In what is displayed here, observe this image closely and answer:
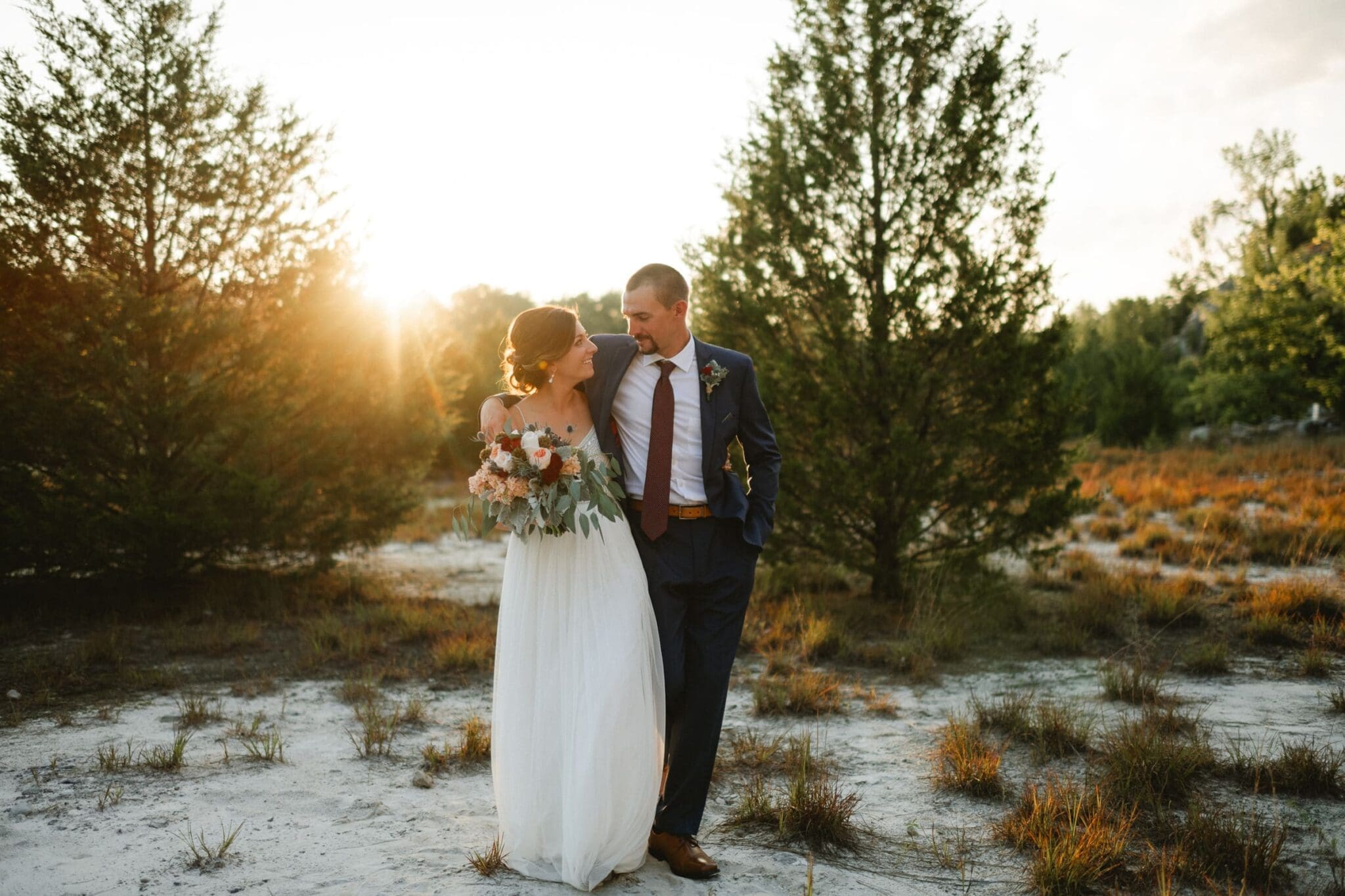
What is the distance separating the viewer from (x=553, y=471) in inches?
137

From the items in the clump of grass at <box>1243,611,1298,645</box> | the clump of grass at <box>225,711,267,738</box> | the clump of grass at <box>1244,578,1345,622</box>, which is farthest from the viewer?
the clump of grass at <box>1244,578,1345,622</box>

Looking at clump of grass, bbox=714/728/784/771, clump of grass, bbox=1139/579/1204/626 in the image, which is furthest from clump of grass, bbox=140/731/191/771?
clump of grass, bbox=1139/579/1204/626

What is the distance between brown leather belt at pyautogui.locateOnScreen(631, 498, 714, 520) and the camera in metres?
3.79

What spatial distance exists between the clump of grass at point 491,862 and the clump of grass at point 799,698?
272 centimetres

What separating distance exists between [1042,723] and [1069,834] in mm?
1719

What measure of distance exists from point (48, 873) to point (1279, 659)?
8.21 meters

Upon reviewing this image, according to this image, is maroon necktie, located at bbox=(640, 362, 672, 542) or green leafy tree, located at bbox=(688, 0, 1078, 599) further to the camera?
green leafy tree, located at bbox=(688, 0, 1078, 599)

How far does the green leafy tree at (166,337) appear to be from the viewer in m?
8.53

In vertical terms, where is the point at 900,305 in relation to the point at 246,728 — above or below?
above

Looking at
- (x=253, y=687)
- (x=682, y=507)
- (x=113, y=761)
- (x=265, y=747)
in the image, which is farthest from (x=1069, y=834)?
(x=253, y=687)

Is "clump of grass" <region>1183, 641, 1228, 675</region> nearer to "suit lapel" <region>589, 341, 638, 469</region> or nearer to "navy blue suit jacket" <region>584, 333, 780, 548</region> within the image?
"navy blue suit jacket" <region>584, 333, 780, 548</region>

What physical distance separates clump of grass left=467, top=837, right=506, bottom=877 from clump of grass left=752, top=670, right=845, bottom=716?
2716mm

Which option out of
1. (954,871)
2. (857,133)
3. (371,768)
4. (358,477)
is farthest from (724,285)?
(954,871)

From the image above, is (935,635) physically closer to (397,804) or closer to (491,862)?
(397,804)
